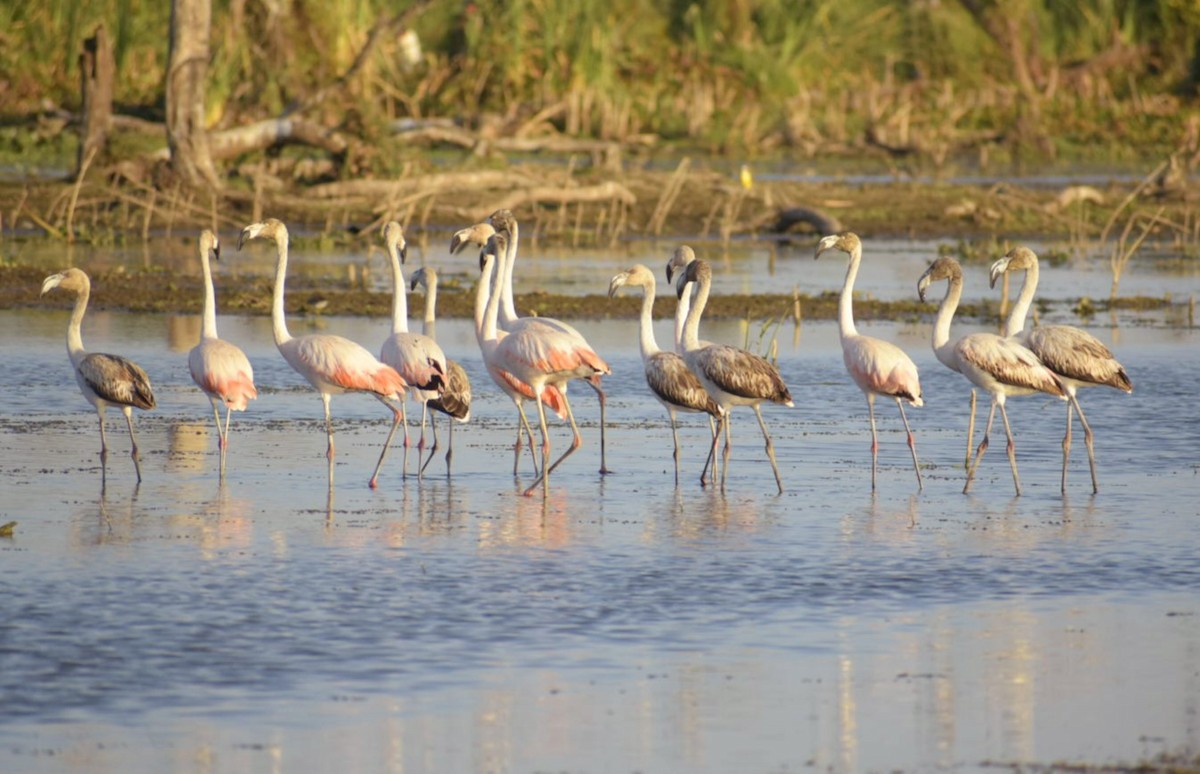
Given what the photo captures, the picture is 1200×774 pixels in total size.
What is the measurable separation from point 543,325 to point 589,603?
3.49 m

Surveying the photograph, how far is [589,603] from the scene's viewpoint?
8.37m

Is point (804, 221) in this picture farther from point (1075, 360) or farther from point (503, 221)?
point (1075, 360)

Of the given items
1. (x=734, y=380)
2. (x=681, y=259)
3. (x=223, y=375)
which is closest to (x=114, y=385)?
(x=223, y=375)

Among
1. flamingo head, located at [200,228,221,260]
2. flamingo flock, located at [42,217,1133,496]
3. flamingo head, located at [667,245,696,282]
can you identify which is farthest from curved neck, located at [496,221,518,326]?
flamingo head, located at [200,228,221,260]

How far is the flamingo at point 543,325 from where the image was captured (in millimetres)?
11469

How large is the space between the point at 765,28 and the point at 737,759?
132 ft

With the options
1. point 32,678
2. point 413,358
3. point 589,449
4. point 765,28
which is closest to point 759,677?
point 32,678

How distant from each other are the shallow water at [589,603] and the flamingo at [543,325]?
0.36m

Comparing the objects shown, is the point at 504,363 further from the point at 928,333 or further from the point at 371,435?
the point at 928,333

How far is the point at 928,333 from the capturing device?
18.4 m

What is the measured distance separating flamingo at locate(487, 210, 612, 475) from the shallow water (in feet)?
1.17

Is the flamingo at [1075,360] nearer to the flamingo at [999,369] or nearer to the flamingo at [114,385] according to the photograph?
the flamingo at [999,369]

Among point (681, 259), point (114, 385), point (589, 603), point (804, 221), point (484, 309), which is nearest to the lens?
point (589, 603)

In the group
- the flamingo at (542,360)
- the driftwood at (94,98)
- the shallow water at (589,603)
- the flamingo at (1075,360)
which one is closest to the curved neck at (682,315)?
the flamingo at (542,360)
